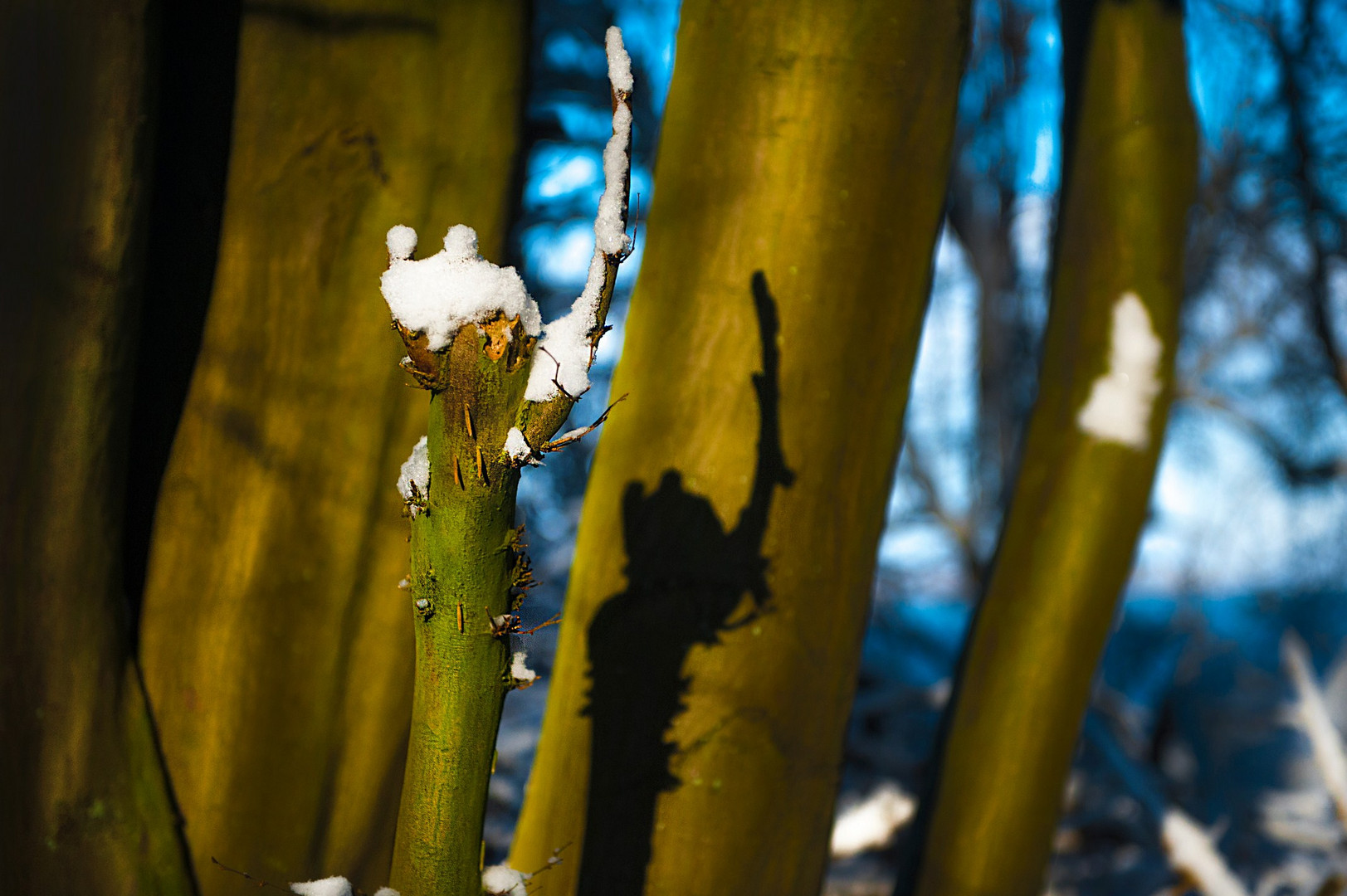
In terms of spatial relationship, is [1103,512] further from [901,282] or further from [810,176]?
[810,176]

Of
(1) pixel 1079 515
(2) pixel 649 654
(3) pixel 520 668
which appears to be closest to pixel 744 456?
(2) pixel 649 654

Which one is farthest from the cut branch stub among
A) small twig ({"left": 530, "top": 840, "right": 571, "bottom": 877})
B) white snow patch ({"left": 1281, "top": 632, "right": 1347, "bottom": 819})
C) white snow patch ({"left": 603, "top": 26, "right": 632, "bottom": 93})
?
white snow patch ({"left": 1281, "top": 632, "right": 1347, "bottom": 819})

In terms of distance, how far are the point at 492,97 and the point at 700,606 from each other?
0.89 meters

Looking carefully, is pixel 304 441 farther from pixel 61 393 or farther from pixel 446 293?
pixel 446 293

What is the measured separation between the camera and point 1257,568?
4391 millimetres

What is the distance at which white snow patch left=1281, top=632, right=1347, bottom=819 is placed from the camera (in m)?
2.71

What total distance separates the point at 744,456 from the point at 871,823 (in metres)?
2.32

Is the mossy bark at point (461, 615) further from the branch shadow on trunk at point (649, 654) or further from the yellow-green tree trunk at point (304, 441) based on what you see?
the yellow-green tree trunk at point (304, 441)

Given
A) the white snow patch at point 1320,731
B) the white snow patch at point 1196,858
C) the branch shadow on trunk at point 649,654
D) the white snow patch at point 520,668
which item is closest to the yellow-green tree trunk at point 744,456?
the branch shadow on trunk at point 649,654

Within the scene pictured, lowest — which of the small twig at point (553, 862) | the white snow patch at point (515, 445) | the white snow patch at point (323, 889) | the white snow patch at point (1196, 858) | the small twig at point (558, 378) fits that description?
the white snow patch at point (1196, 858)

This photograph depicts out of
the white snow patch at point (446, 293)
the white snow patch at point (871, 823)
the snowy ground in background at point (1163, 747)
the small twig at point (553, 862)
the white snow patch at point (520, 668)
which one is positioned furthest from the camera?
the snowy ground in background at point (1163, 747)

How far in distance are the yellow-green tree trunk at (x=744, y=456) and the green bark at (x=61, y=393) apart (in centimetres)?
64

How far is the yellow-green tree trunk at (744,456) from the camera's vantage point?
3.93ft

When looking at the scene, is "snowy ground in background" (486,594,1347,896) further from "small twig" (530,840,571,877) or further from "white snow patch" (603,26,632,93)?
"white snow patch" (603,26,632,93)
